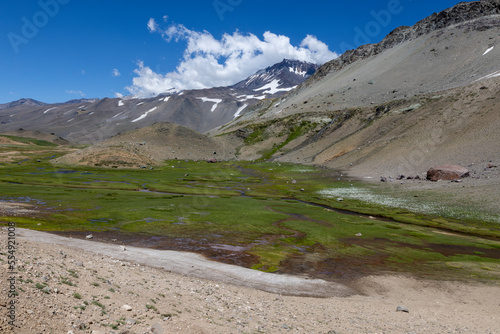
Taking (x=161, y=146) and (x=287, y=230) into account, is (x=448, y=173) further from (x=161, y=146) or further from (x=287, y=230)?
(x=161, y=146)

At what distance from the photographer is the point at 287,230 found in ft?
136

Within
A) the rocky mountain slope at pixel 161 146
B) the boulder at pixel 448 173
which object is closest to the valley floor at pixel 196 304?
the boulder at pixel 448 173

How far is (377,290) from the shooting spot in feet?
78.9

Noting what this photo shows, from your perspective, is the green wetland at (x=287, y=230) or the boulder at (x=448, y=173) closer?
the green wetland at (x=287, y=230)

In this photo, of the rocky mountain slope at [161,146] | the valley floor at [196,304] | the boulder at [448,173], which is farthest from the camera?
the rocky mountain slope at [161,146]

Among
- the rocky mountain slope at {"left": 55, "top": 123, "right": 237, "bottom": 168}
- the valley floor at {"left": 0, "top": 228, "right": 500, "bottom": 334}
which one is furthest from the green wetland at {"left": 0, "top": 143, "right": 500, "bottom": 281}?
the rocky mountain slope at {"left": 55, "top": 123, "right": 237, "bottom": 168}

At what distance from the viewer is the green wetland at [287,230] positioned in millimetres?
29609

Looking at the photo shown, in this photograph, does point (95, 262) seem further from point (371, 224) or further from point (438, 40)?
point (438, 40)

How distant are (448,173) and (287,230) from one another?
46530 millimetres

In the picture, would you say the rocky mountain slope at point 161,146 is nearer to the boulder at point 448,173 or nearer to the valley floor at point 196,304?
the boulder at point 448,173

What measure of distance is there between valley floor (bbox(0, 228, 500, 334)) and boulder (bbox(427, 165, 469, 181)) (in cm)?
4802

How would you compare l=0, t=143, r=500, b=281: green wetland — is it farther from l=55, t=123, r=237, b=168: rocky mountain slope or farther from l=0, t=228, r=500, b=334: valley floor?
l=55, t=123, r=237, b=168: rocky mountain slope

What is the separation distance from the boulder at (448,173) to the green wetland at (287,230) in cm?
1907

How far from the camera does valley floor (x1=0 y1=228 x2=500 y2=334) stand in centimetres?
1234
